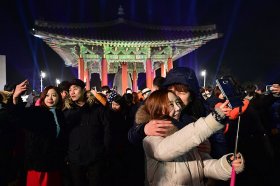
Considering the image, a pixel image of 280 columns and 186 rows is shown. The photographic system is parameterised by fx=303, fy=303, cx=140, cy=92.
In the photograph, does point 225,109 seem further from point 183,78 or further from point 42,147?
point 42,147

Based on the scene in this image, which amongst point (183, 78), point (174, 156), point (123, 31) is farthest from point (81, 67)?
point (174, 156)

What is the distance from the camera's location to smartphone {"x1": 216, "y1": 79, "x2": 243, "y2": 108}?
1.82m

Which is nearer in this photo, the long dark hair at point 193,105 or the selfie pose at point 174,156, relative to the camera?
the selfie pose at point 174,156

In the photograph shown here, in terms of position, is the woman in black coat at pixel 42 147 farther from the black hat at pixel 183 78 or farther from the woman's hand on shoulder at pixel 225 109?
the woman's hand on shoulder at pixel 225 109

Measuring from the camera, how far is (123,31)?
742 inches

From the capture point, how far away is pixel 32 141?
13.5ft

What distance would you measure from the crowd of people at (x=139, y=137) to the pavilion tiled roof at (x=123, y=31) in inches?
447

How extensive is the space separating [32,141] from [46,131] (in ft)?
0.73

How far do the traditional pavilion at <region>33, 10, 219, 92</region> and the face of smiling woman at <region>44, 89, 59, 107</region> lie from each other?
12884 mm

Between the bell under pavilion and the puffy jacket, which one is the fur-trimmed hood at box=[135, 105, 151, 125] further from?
the bell under pavilion

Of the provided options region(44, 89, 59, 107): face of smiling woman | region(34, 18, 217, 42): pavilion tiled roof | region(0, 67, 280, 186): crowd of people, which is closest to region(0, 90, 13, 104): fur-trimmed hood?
region(0, 67, 280, 186): crowd of people

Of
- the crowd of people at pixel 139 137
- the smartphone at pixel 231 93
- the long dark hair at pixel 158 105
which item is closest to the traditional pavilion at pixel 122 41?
the crowd of people at pixel 139 137

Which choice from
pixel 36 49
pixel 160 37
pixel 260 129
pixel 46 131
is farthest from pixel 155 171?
pixel 36 49

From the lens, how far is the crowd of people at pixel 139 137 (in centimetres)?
207
